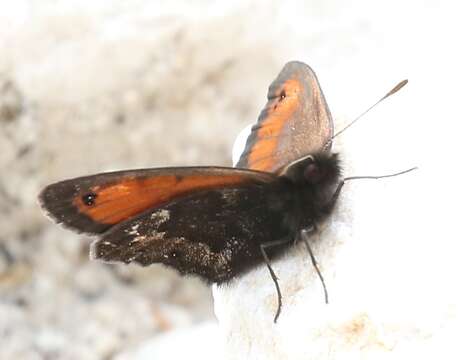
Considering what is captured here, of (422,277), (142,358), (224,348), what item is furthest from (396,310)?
(142,358)

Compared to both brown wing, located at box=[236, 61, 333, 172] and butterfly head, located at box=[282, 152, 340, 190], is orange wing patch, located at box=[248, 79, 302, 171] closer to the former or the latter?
brown wing, located at box=[236, 61, 333, 172]

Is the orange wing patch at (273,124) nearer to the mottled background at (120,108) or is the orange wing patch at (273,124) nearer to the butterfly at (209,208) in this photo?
the butterfly at (209,208)

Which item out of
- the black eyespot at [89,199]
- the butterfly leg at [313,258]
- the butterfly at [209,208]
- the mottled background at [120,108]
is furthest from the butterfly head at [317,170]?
the mottled background at [120,108]

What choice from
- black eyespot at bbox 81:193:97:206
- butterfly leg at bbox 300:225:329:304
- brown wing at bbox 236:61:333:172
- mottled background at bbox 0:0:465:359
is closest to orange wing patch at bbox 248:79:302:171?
brown wing at bbox 236:61:333:172

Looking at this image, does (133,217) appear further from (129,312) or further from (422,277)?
(129,312)

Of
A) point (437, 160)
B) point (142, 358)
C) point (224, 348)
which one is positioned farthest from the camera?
point (142, 358)

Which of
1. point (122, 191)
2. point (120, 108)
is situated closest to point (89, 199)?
point (122, 191)

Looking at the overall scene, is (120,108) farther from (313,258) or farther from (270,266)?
(313,258)
